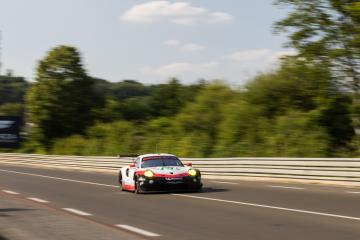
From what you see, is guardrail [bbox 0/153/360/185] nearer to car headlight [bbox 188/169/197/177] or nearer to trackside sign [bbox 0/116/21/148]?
car headlight [bbox 188/169/197/177]

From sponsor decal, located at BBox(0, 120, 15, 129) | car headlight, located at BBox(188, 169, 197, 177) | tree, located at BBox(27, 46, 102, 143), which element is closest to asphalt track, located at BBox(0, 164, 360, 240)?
car headlight, located at BBox(188, 169, 197, 177)

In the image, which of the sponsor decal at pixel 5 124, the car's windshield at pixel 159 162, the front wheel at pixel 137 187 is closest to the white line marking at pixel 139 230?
the front wheel at pixel 137 187

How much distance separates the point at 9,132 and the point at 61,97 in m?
6.44

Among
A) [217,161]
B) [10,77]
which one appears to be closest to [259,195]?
[217,161]

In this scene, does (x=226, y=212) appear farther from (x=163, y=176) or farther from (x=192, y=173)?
(x=163, y=176)

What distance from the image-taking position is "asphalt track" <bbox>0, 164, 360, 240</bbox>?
916 centimetres

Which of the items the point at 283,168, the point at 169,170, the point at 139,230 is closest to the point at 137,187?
the point at 169,170

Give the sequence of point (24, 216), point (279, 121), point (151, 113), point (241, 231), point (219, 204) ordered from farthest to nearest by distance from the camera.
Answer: point (151, 113) → point (279, 121) → point (219, 204) → point (24, 216) → point (241, 231)

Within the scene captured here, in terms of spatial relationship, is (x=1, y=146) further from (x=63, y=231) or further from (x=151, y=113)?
(x=63, y=231)

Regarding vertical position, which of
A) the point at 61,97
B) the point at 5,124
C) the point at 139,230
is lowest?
the point at 139,230

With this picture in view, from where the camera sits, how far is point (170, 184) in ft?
55.7

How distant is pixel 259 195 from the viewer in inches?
623

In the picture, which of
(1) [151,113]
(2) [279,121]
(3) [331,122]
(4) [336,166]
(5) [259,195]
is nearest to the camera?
(5) [259,195]

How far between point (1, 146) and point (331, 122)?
143 feet
